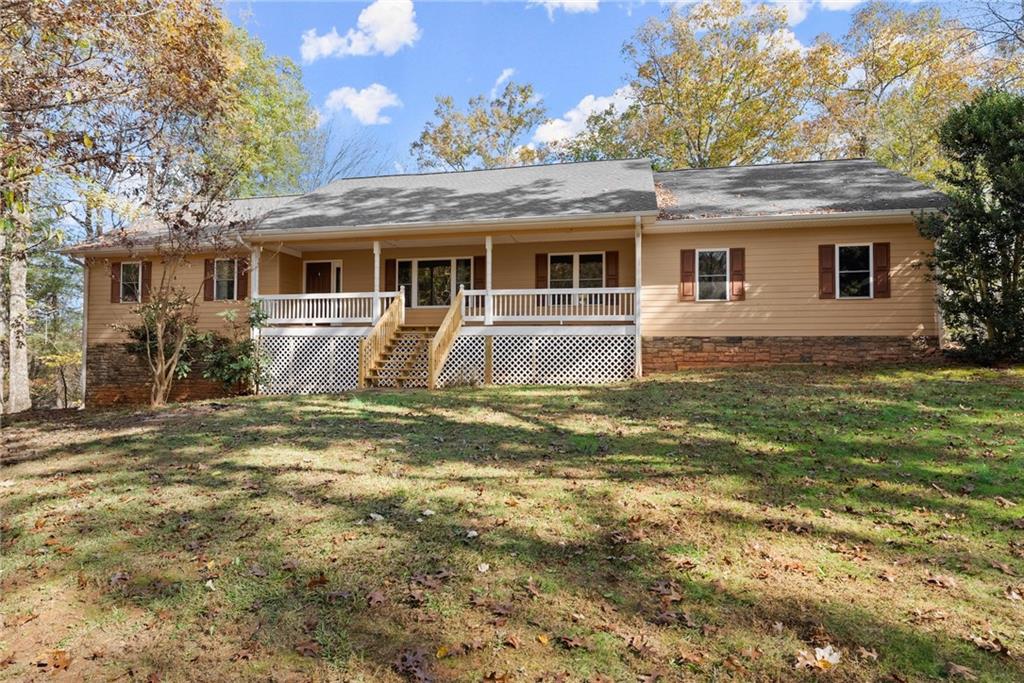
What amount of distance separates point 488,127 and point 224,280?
1930cm

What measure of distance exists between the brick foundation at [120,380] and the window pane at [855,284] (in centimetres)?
1504

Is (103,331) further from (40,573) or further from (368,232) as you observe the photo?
(40,573)

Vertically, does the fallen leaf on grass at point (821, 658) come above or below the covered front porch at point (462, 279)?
below

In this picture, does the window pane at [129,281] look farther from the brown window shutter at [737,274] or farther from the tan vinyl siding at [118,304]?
the brown window shutter at [737,274]

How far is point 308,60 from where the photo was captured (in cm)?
2828

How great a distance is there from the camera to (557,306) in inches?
537

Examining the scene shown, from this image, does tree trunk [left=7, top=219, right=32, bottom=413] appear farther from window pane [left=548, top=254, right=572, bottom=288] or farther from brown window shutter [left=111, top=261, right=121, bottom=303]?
window pane [left=548, top=254, right=572, bottom=288]

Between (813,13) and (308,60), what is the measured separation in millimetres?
21743

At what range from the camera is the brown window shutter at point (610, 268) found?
14742 mm

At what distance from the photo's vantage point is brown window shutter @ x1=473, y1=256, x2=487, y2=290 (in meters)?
15.7

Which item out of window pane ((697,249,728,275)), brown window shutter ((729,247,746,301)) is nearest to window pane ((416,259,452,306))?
window pane ((697,249,728,275))

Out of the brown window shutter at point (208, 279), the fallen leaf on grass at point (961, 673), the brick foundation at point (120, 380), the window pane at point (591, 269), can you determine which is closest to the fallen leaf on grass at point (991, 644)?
the fallen leaf on grass at point (961, 673)

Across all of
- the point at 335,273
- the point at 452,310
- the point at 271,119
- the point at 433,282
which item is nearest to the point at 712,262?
the point at 452,310

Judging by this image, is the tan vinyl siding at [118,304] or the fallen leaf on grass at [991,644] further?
the tan vinyl siding at [118,304]
